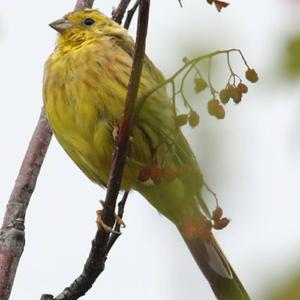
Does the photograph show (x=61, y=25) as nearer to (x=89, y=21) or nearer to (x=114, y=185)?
(x=89, y=21)

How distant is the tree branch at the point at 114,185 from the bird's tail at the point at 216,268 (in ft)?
2.36

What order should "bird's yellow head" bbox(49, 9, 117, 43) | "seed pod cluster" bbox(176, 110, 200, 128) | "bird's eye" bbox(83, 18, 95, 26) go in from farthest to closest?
"bird's eye" bbox(83, 18, 95, 26) < "bird's yellow head" bbox(49, 9, 117, 43) < "seed pod cluster" bbox(176, 110, 200, 128)

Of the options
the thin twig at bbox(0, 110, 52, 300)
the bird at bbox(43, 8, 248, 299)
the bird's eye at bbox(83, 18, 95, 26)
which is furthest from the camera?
the bird's eye at bbox(83, 18, 95, 26)

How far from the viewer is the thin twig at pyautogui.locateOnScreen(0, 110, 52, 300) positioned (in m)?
3.03

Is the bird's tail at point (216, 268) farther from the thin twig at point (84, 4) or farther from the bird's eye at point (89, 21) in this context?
the thin twig at point (84, 4)

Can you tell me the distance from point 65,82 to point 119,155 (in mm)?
1438

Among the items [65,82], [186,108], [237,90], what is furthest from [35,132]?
[186,108]

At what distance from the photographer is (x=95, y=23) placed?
4.49 metres

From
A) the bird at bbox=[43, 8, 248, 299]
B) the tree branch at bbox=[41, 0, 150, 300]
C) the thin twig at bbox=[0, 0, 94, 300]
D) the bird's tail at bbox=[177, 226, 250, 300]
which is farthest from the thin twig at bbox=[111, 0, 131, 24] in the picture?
the bird's tail at bbox=[177, 226, 250, 300]

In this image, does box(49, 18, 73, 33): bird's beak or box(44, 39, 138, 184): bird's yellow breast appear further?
box(49, 18, 73, 33): bird's beak

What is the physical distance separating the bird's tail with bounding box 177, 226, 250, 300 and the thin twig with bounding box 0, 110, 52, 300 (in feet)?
2.91

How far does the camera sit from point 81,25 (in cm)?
446

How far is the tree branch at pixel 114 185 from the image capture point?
2.03m

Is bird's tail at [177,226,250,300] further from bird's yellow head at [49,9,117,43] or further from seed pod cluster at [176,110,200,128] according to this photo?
seed pod cluster at [176,110,200,128]
